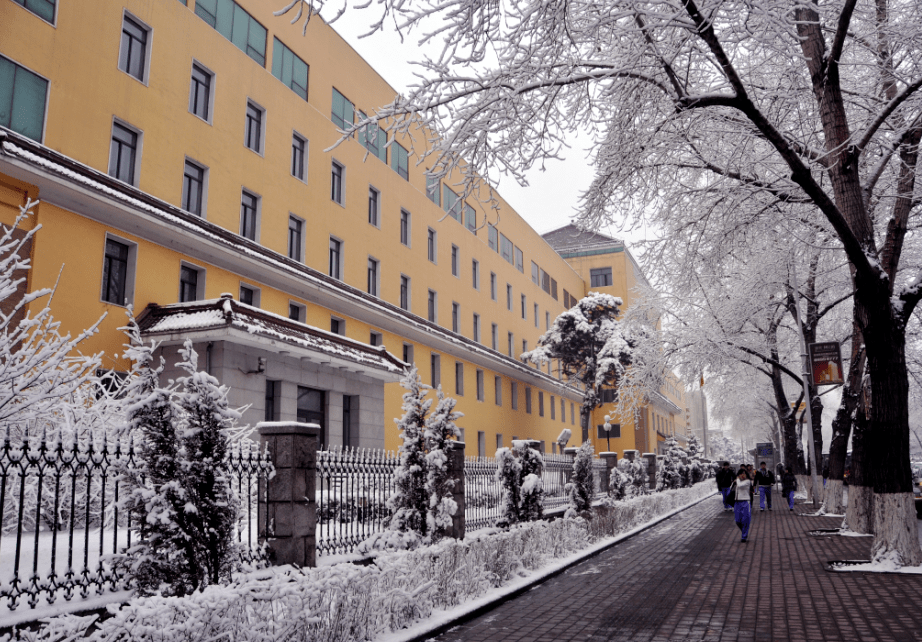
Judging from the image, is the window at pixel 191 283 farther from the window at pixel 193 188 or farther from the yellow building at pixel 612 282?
the yellow building at pixel 612 282

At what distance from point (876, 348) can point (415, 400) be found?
316 inches

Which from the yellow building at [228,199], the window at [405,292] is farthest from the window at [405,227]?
the window at [405,292]

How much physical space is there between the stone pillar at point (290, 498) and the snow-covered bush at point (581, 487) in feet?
29.7

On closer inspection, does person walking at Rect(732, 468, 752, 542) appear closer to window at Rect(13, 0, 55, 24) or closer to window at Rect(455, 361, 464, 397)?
window at Rect(13, 0, 55, 24)

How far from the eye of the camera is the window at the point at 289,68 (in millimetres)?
26000

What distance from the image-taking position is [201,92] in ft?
73.6

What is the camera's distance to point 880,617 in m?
7.98

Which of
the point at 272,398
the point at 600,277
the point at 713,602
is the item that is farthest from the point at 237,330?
the point at 600,277

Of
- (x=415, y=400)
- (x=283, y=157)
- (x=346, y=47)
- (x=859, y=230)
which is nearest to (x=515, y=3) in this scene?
(x=415, y=400)

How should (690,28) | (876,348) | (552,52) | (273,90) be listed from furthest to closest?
1. (273,90)
2. (876,348)
3. (552,52)
4. (690,28)

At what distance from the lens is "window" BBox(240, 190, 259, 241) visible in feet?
77.6

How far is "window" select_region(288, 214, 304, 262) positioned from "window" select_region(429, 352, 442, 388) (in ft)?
40.0

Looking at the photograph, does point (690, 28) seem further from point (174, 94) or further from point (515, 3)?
point (174, 94)

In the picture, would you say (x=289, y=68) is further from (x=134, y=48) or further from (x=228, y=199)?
(x=134, y=48)
